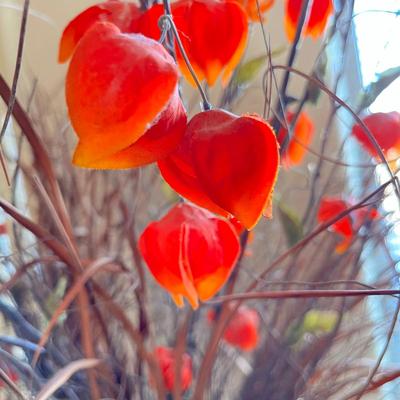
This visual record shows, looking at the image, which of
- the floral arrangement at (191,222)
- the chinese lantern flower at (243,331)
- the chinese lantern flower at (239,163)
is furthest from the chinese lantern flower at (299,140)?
the chinese lantern flower at (239,163)

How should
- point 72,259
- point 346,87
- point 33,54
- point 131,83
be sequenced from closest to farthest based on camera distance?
point 131,83
point 72,259
point 346,87
point 33,54

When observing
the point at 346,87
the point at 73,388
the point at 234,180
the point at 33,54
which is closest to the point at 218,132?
the point at 234,180

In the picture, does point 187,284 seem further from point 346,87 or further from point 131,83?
point 346,87

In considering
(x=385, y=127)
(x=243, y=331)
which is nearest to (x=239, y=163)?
(x=385, y=127)

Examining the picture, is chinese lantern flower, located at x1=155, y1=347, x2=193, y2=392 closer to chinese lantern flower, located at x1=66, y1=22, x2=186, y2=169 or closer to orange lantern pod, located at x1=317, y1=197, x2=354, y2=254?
orange lantern pod, located at x1=317, y1=197, x2=354, y2=254

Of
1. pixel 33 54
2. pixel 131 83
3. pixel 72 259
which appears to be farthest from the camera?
pixel 33 54

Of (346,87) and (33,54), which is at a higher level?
(33,54)

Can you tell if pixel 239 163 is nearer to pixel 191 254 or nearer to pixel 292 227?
pixel 191 254

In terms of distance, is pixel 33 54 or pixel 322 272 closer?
pixel 322 272
